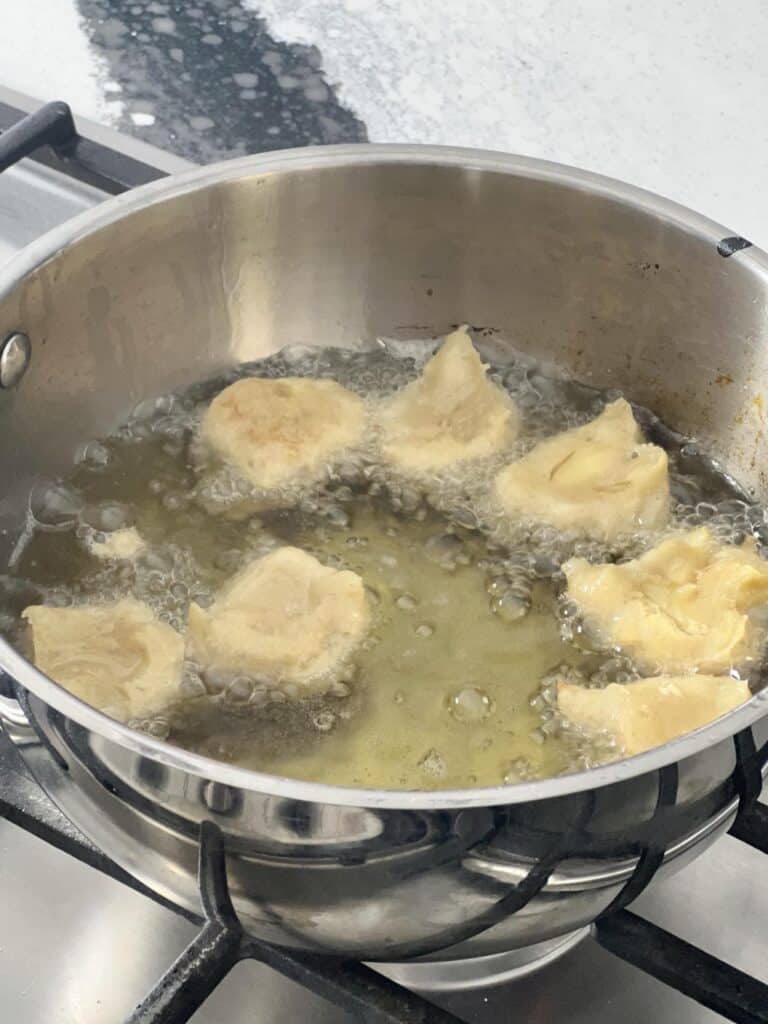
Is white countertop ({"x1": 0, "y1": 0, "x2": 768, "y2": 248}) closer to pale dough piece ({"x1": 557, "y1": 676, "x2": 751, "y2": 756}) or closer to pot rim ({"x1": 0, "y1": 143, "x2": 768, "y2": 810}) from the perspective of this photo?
pot rim ({"x1": 0, "y1": 143, "x2": 768, "y2": 810})

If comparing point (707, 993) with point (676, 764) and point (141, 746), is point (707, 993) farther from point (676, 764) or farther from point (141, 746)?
point (141, 746)

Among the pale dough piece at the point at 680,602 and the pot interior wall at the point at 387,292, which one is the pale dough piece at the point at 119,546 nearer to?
the pot interior wall at the point at 387,292

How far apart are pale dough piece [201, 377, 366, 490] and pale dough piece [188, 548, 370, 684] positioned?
0.44ft

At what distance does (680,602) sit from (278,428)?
0.34 meters

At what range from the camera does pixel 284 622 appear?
2.81ft

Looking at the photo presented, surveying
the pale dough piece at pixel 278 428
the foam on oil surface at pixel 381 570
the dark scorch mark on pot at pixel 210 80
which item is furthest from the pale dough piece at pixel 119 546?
the dark scorch mark on pot at pixel 210 80

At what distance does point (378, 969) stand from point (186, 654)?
9.5 inches

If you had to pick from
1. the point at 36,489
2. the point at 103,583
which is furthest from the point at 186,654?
the point at 36,489

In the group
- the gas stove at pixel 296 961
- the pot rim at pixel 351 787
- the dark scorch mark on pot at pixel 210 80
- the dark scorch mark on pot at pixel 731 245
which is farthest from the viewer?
the dark scorch mark on pot at pixel 210 80

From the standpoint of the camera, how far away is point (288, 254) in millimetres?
1053

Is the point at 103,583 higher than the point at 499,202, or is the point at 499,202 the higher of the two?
the point at 499,202

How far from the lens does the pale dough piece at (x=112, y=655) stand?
80cm

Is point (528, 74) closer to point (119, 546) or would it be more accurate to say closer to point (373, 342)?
point (373, 342)

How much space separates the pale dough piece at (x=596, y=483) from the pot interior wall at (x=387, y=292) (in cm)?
8
